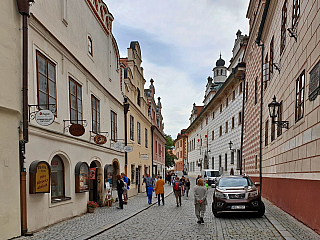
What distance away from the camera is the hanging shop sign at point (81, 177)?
41.5 ft

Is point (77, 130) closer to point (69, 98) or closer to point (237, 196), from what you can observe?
point (69, 98)

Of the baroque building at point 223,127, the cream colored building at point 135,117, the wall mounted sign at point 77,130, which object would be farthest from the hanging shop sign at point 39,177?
the baroque building at point 223,127

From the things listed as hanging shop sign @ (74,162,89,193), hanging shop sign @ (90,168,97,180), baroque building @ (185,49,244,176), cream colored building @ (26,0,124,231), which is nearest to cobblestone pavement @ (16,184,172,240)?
cream colored building @ (26,0,124,231)

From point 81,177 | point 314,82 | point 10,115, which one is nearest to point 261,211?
point 314,82

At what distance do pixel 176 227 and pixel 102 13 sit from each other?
1158 cm

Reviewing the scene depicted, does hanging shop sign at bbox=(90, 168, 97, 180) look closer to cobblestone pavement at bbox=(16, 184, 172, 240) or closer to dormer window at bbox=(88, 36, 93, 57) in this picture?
cobblestone pavement at bbox=(16, 184, 172, 240)

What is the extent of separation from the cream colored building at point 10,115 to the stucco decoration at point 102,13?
690cm

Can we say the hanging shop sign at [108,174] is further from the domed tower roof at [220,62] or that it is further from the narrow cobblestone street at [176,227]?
the domed tower roof at [220,62]

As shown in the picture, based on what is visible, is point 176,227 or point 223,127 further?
point 223,127

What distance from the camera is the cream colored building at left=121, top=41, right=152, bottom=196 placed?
2252 centimetres

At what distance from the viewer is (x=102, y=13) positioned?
1730 cm

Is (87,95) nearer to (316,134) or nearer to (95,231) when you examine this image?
(95,231)

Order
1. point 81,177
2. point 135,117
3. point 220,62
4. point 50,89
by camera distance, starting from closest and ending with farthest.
→ point 50,89 → point 81,177 → point 135,117 → point 220,62

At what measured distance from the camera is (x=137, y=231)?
980 cm
